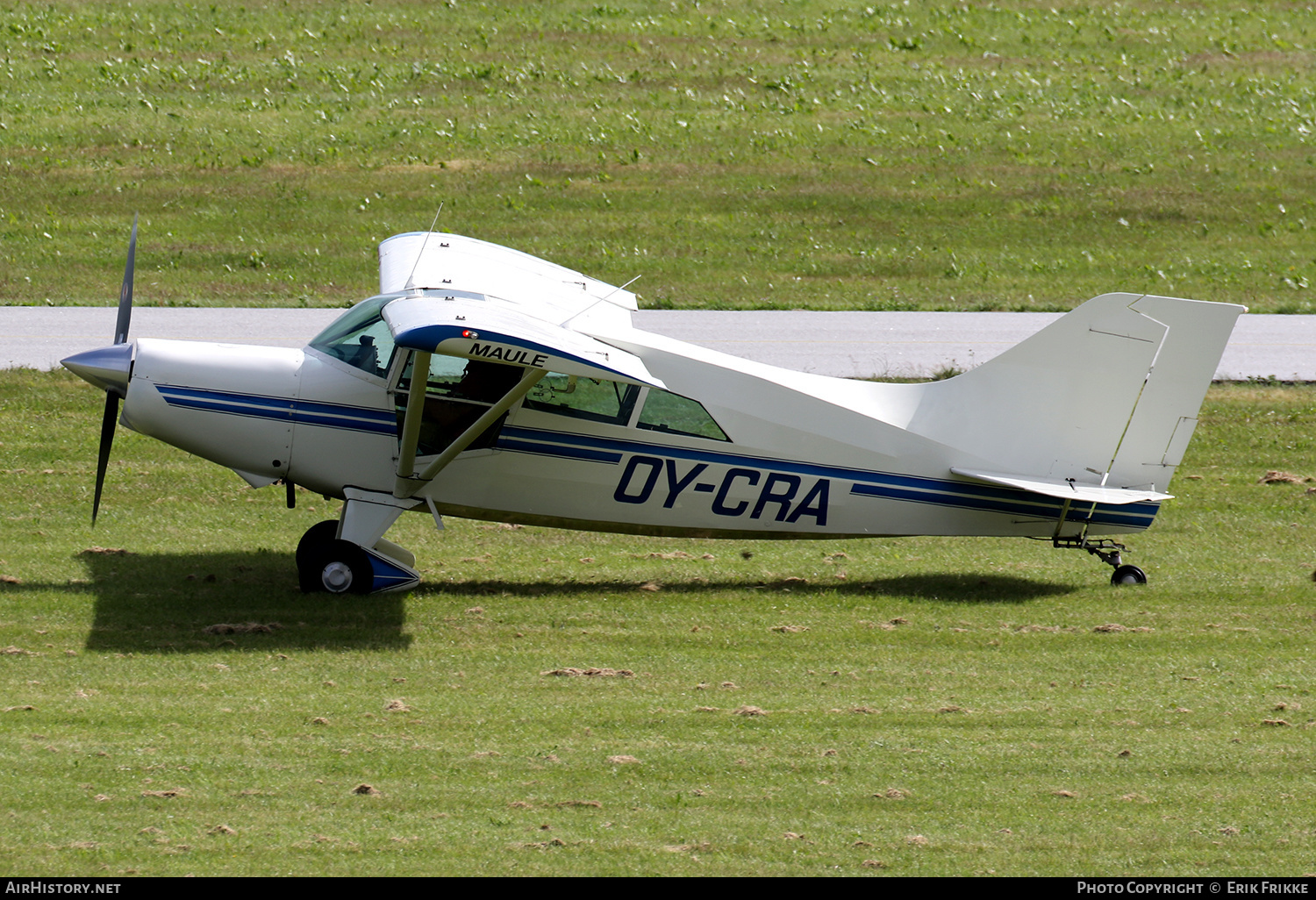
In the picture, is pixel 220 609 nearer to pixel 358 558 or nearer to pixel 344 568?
pixel 344 568

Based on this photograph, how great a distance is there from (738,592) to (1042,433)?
2.77 m

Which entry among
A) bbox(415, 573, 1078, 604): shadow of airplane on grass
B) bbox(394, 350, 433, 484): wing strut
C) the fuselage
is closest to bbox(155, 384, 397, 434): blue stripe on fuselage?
the fuselage

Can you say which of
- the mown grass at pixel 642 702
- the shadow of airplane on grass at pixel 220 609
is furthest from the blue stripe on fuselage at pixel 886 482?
the shadow of airplane on grass at pixel 220 609

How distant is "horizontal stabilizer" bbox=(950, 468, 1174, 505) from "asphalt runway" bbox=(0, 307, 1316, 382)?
6.43 metres

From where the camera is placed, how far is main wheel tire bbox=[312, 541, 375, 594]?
10.5 m

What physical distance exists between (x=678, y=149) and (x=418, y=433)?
18.5 m

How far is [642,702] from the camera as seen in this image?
8.74 metres

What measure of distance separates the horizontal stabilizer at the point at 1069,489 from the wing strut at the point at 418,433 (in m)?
3.55

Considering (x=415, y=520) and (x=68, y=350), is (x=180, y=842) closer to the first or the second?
(x=415, y=520)

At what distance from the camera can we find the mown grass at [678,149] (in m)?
23.0

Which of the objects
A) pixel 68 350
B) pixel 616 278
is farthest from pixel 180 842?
pixel 616 278

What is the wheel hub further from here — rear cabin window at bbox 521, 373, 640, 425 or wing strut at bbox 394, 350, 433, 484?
rear cabin window at bbox 521, 373, 640, 425

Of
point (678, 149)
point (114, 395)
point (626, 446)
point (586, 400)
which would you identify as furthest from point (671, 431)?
point (678, 149)

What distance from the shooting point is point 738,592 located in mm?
11117
